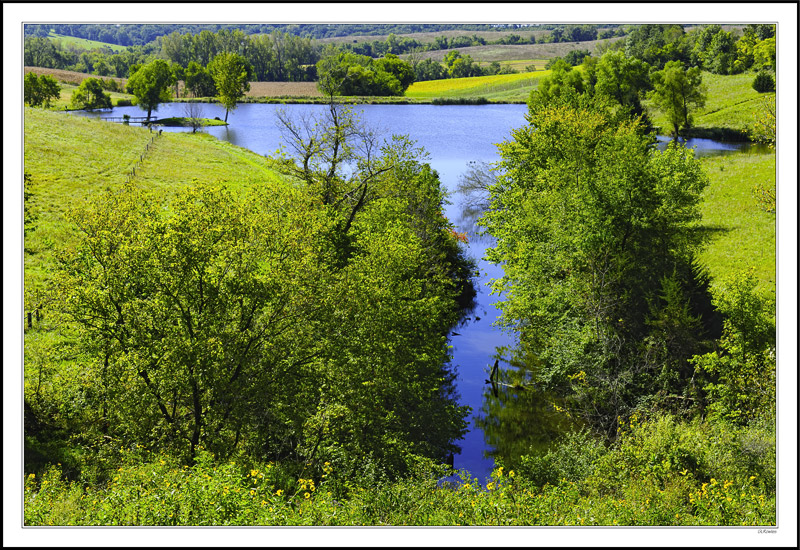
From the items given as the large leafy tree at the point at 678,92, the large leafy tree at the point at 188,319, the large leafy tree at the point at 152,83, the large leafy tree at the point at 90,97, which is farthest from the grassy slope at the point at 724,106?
the large leafy tree at the point at 188,319

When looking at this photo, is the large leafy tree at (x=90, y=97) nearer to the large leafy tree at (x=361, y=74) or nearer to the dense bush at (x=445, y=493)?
the large leafy tree at (x=361, y=74)

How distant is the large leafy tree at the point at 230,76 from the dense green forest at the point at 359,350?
0.26 m

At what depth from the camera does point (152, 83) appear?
163 feet

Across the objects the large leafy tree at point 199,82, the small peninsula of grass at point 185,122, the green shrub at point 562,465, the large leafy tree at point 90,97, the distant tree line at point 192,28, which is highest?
the large leafy tree at point 90,97

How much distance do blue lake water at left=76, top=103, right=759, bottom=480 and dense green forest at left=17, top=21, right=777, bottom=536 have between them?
117 cm

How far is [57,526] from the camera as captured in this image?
1123 cm

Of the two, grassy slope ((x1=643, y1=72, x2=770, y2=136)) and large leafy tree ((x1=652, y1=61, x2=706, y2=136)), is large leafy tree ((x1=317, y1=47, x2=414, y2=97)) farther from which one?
grassy slope ((x1=643, y1=72, x2=770, y2=136))

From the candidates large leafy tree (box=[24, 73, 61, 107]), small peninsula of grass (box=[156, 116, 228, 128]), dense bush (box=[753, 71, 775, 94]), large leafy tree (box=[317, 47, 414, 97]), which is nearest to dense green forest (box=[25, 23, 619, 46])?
large leafy tree (box=[317, 47, 414, 97])

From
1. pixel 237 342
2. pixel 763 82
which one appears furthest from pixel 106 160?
pixel 763 82

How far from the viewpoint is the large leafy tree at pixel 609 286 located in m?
27.1

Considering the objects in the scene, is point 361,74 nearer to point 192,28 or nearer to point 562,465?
point 192,28

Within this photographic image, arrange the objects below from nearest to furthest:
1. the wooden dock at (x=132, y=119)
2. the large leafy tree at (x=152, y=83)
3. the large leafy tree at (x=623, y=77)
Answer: the large leafy tree at (x=152, y=83)
the wooden dock at (x=132, y=119)
the large leafy tree at (x=623, y=77)

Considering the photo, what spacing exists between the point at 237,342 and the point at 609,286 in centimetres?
1891
